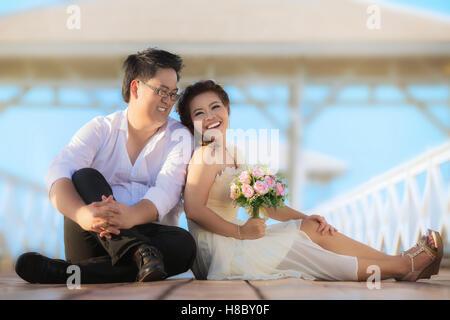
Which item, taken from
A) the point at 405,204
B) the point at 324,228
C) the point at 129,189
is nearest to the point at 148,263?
the point at 129,189

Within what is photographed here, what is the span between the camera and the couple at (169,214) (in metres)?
2.11

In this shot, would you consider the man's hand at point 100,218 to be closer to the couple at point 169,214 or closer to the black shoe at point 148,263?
the couple at point 169,214

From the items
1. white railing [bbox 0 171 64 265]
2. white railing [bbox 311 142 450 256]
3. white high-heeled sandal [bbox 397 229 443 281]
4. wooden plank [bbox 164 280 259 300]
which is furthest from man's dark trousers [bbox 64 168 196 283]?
white railing [bbox 0 171 64 265]

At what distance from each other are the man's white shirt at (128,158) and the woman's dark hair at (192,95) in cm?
9

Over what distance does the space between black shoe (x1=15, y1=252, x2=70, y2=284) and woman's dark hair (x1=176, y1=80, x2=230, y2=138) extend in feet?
3.51

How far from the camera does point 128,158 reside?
8.48 feet

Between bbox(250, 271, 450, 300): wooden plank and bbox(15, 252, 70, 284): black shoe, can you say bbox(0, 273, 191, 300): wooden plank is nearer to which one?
bbox(15, 252, 70, 284): black shoe

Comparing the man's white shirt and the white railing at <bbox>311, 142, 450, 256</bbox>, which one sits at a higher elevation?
the man's white shirt

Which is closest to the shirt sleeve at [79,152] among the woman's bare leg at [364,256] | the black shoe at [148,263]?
the black shoe at [148,263]

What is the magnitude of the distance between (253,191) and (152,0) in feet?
19.3

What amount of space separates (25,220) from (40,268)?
4219 mm

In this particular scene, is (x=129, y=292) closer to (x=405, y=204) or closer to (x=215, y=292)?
(x=215, y=292)

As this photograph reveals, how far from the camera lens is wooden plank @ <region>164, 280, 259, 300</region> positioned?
5.25 ft

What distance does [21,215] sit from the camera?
5.92 metres
